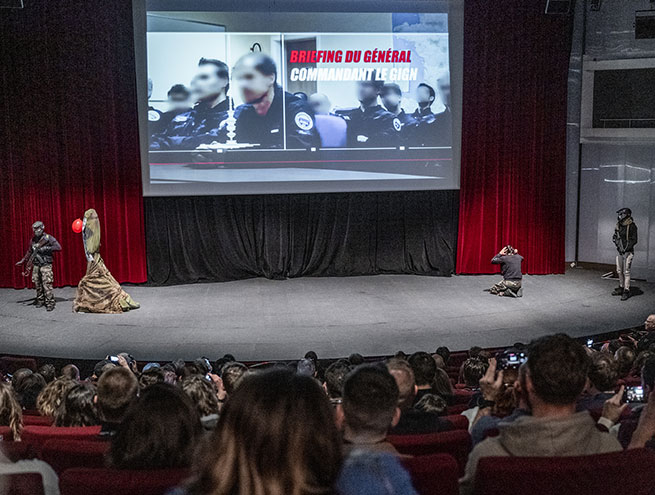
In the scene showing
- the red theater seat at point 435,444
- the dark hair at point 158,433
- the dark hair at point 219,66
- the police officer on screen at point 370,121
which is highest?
the dark hair at point 219,66

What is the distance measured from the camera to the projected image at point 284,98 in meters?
11.4

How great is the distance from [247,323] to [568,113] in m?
6.72

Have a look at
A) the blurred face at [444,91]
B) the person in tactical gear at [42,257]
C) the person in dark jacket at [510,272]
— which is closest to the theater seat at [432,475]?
the person in dark jacket at [510,272]

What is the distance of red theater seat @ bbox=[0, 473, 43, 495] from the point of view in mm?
2246

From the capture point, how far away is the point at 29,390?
4.96 m

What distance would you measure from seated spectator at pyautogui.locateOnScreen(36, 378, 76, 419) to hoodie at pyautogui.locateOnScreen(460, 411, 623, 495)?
2.72 m

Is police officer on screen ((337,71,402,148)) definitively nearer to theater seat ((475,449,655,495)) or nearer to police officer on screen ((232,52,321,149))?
police officer on screen ((232,52,321,149))

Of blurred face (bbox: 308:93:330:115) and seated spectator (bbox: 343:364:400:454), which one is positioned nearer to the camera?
seated spectator (bbox: 343:364:400:454)


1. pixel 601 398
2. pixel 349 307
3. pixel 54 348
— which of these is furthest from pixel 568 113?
pixel 601 398

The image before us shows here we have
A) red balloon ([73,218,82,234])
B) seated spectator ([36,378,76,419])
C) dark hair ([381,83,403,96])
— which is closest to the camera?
seated spectator ([36,378,76,419])

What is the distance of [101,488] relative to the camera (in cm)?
204

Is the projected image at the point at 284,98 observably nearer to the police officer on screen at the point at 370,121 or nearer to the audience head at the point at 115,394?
the police officer on screen at the point at 370,121

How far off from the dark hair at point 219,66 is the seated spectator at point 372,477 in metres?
10.2

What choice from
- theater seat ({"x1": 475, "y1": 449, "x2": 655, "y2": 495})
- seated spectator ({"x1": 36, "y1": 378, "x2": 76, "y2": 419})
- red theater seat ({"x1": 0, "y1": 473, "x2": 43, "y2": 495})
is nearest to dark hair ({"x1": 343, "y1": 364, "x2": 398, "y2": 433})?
theater seat ({"x1": 475, "y1": 449, "x2": 655, "y2": 495})
